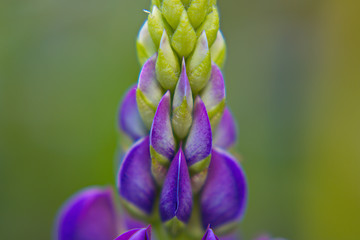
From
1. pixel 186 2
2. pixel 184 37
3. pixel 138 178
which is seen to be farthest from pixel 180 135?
pixel 186 2

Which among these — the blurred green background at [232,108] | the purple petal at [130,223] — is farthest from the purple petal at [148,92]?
the blurred green background at [232,108]

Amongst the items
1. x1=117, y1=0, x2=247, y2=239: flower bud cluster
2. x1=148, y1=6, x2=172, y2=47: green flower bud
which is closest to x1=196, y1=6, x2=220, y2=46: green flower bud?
x1=117, y1=0, x2=247, y2=239: flower bud cluster

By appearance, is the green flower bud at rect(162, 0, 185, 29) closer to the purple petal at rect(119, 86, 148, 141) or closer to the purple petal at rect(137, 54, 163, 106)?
the purple petal at rect(137, 54, 163, 106)

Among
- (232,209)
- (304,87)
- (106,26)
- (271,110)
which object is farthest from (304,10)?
(232,209)

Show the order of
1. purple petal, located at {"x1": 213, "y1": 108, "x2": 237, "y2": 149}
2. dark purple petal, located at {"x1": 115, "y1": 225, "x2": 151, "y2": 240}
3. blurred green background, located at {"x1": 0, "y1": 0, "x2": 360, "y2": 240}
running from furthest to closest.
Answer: blurred green background, located at {"x1": 0, "y1": 0, "x2": 360, "y2": 240}
purple petal, located at {"x1": 213, "y1": 108, "x2": 237, "y2": 149}
dark purple petal, located at {"x1": 115, "y1": 225, "x2": 151, "y2": 240}

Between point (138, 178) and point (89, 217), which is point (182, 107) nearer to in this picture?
point (138, 178)

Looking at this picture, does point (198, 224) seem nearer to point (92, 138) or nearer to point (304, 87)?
point (92, 138)
